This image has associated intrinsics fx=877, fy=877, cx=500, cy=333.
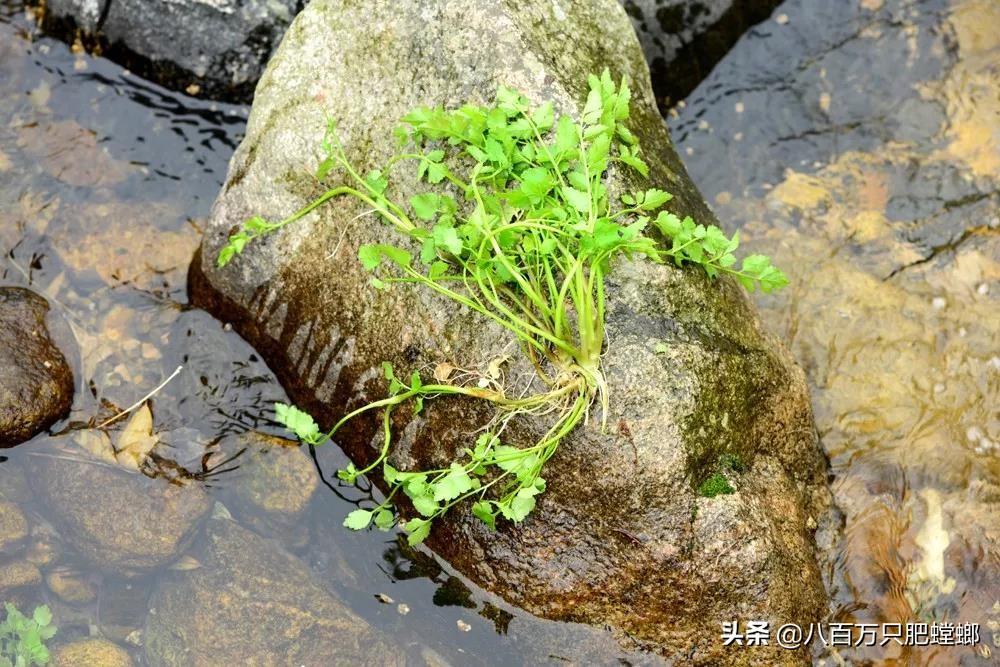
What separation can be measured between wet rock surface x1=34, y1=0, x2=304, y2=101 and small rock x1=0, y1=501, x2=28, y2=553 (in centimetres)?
239

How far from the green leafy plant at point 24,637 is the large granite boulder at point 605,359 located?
1608 mm

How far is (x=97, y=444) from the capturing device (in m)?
4.29

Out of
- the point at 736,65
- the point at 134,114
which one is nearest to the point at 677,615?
the point at 736,65

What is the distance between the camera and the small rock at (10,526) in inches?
164

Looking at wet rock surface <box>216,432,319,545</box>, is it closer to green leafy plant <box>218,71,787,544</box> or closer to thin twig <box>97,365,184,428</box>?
thin twig <box>97,365,184,428</box>

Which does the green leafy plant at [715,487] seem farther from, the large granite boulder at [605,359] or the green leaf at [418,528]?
the green leaf at [418,528]

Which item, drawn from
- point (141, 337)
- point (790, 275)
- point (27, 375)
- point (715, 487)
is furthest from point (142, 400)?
point (790, 275)

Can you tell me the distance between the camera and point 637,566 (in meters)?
3.44

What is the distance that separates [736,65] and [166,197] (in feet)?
11.0

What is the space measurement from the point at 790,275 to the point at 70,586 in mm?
3913

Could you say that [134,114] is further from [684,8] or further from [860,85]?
[860,85]

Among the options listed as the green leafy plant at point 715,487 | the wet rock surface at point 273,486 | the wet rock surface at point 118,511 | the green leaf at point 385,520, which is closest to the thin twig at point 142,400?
the wet rock surface at point 118,511

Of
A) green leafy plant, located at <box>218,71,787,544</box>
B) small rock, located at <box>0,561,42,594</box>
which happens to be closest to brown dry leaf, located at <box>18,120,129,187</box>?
green leafy plant, located at <box>218,71,787,544</box>

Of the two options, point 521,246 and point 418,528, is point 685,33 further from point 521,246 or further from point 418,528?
point 418,528
